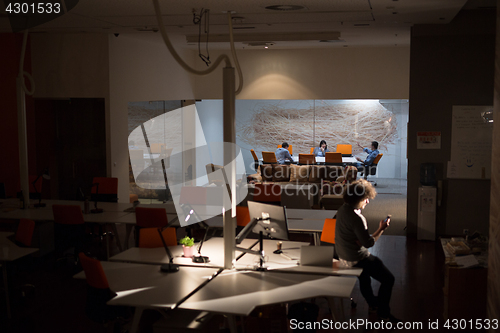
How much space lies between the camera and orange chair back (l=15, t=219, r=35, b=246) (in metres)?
5.52

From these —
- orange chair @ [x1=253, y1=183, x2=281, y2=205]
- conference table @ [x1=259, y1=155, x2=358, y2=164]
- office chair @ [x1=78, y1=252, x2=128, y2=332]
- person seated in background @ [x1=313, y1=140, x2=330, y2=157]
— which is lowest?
office chair @ [x1=78, y1=252, x2=128, y2=332]

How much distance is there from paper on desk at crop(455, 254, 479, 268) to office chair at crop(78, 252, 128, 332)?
3186 millimetres

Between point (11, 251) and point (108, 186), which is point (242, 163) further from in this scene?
point (11, 251)

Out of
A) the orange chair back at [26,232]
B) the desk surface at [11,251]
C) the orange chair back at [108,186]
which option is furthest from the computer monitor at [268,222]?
the orange chair back at [108,186]

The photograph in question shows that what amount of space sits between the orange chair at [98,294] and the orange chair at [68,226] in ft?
8.22

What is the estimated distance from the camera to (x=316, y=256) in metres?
4.65

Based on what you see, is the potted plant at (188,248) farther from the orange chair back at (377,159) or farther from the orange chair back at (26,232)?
the orange chair back at (377,159)

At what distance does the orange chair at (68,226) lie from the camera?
6484 mm

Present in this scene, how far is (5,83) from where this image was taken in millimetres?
8812

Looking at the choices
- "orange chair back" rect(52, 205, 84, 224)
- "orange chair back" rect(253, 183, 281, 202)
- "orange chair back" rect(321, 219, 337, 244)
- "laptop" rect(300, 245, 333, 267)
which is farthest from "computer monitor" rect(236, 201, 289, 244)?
"orange chair back" rect(253, 183, 281, 202)

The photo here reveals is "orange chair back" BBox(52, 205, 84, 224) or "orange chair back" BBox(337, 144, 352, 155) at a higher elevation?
"orange chair back" BBox(337, 144, 352, 155)

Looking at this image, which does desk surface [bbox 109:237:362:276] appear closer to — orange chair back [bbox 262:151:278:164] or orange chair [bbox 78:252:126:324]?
orange chair [bbox 78:252:126:324]

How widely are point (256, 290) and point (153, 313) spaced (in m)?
1.77

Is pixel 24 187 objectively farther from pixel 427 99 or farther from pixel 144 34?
pixel 427 99
